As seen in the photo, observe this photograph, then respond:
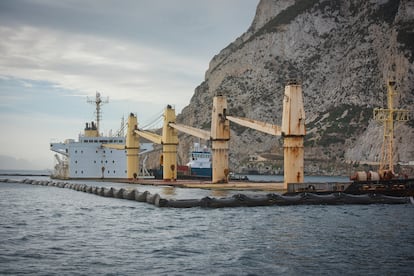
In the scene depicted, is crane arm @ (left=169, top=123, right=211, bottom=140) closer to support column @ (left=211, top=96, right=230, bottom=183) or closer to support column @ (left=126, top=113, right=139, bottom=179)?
support column @ (left=211, top=96, right=230, bottom=183)

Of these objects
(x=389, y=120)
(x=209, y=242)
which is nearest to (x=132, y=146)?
(x=389, y=120)

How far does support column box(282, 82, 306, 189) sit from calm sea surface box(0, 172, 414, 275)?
42.1 feet

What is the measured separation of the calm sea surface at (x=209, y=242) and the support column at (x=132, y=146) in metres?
58.7

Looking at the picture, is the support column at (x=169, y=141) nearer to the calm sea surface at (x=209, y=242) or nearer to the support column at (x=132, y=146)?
the support column at (x=132, y=146)

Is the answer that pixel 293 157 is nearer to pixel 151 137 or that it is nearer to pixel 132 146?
pixel 151 137

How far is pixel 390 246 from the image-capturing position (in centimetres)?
2686

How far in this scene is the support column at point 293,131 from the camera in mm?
56688

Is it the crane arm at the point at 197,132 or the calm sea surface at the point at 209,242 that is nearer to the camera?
the calm sea surface at the point at 209,242

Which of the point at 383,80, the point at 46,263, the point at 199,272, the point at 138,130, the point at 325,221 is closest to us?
the point at 199,272

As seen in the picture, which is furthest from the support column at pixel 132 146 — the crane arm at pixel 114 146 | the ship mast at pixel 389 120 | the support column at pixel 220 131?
the ship mast at pixel 389 120

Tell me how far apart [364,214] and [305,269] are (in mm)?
21785

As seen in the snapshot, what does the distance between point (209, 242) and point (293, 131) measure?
Answer: 30.4 meters

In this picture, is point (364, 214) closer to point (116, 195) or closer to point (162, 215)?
point (162, 215)

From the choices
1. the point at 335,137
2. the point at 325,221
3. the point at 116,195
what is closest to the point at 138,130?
the point at 116,195
